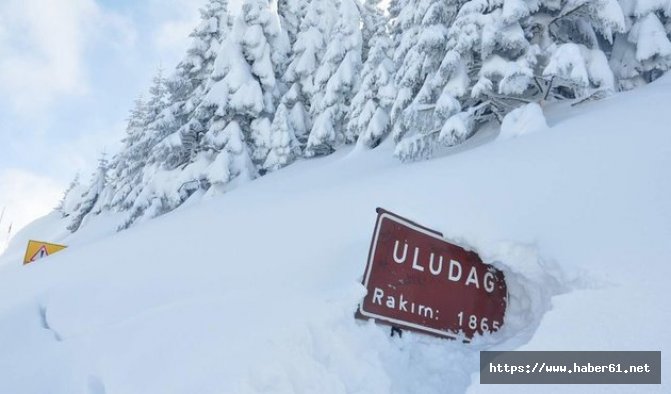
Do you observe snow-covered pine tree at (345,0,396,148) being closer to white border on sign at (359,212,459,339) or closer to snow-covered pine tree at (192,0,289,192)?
snow-covered pine tree at (192,0,289,192)

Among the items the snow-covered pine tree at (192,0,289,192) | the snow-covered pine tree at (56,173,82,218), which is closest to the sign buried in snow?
the snow-covered pine tree at (192,0,289,192)

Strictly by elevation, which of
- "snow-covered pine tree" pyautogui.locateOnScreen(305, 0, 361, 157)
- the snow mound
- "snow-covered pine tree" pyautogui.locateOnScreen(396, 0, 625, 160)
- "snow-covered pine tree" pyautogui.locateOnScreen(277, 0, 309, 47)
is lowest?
the snow mound

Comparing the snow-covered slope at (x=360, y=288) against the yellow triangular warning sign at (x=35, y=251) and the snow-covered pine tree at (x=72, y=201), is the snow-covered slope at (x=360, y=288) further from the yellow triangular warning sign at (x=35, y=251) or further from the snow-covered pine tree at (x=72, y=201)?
the snow-covered pine tree at (x=72, y=201)

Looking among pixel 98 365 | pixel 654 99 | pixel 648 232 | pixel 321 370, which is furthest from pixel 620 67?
pixel 98 365

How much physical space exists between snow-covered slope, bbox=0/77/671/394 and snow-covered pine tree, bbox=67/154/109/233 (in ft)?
85.6

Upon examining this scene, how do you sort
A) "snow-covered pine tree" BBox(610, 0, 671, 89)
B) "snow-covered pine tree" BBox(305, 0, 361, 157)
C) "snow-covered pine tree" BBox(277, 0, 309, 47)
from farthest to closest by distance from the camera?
"snow-covered pine tree" BBox(277, 0, 309, 47) → "snow-covered pine tree" BBox(305, 0, 361, 157) → "snow-covered pine tree" BBox(610, 0, 671, 89)

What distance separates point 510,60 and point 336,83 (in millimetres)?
10025

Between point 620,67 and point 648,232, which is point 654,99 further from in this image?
point 648,232

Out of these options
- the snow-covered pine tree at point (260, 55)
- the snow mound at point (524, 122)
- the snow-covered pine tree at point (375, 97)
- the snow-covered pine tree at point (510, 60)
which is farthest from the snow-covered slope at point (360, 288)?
the snow-covered pine tree at point (260, 55)

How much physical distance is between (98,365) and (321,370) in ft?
7.11

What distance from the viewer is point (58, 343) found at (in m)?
4.62

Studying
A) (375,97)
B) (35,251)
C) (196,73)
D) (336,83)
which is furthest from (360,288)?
(196,73)

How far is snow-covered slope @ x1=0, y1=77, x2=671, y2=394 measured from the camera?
3.10 meters

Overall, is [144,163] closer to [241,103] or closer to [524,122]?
[241,103]
